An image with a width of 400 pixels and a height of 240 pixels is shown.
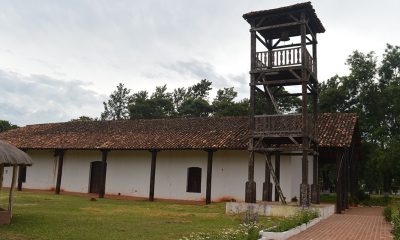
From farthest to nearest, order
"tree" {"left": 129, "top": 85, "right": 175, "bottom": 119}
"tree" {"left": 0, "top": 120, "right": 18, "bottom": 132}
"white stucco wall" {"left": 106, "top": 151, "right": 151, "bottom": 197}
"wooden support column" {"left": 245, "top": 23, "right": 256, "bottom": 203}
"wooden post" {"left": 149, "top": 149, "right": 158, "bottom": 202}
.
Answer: "tree" {"left": 0, "top": 120, "right": 18, "bottom": 132} → "tree" {"left": 129, "top": 85, "right": 175, "bottom": 119} → "white stucco wall" {"left": 106, "top": 151, "right": 151, "bottom": 197} → "wooden post" {"left": 149, "top": 149, "right": 158, "bottom": 202} → "wooden support column" {"left": 245, "top": 23, "right": 256, "bottom": 203}

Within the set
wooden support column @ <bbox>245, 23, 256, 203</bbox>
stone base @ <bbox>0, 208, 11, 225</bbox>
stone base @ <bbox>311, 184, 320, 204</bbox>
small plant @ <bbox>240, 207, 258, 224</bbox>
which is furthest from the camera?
stone base @ <bbox>311, 184, 320, 204</bbox>

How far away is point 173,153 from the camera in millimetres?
22844

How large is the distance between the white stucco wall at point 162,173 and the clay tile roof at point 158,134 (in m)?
0.86

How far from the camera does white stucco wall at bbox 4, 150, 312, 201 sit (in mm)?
20734

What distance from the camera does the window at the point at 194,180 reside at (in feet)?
72.7

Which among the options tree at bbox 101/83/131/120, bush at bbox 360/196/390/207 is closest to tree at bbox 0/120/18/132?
tree at bbox 101/83/131/120

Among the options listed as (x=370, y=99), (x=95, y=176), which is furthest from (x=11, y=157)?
(x=370, y=99)

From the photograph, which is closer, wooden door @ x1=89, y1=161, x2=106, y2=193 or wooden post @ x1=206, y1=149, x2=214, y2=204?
wooden post @ x1=206, y1=149, x2=214, y2=204

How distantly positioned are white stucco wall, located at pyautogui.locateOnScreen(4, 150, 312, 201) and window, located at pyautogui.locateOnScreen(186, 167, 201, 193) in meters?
0.23

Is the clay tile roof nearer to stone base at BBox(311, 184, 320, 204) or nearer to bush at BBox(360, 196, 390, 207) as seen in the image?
stone base at BBox(311, 184, 320, 204)

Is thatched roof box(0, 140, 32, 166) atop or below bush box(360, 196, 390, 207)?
atop

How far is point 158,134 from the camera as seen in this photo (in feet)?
78.0

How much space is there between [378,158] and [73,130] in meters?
18.9

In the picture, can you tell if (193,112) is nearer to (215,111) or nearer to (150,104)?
(215,111)
